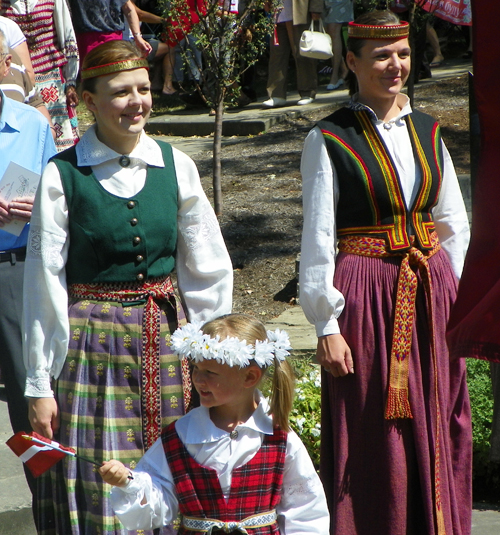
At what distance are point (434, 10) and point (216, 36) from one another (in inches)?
86.0

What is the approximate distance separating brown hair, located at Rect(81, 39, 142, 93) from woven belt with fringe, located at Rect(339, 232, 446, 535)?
3.37 feet

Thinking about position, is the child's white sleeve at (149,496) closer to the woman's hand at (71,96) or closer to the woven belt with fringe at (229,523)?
the woven belt with fringe at (229,523)

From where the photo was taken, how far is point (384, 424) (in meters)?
3.21

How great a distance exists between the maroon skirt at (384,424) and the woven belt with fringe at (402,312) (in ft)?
0.08

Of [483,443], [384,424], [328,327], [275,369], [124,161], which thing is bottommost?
[483,443]

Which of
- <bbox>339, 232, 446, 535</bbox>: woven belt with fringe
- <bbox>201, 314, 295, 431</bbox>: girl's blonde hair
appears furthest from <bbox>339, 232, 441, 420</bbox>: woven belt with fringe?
<bbox>201, 314, 295, 431</bbox>: girl's blonde hair

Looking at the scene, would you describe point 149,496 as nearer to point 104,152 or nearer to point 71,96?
point 104,152

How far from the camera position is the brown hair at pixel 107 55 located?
291 cm

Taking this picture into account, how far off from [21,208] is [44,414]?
812 mm

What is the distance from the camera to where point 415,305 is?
10.7 ft

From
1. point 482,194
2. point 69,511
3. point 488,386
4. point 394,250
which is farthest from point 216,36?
point 482,194

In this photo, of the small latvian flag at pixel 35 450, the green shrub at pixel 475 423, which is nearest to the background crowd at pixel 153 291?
the small latvian flag at pixel 35 450

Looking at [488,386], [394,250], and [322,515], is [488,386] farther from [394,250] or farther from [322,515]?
[322,515]

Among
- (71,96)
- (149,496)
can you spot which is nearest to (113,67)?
(149,496)
